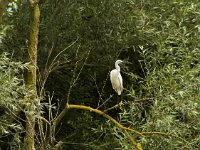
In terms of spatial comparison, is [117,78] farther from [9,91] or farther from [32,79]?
[9,91]

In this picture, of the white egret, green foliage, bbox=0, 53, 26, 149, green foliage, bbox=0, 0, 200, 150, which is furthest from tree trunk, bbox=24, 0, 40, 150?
the white egret

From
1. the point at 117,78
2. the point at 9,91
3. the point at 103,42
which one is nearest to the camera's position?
the point at 9,91

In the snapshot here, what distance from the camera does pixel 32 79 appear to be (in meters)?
5.65

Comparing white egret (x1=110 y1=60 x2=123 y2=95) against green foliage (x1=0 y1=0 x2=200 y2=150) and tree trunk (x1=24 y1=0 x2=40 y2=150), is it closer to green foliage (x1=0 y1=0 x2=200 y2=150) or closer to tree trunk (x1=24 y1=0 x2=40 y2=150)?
green foliage (x1=0 y1=0 x2=200 y2=150)

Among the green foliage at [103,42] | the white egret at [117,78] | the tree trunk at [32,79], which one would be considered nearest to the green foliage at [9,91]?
the tree trunk at [32,79]

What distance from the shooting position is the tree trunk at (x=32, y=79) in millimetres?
4852

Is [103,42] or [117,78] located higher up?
[103,42]

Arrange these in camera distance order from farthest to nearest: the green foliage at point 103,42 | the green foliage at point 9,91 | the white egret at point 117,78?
the green foliage at point 103,42 < the white egret at point 117,78 < the green foliage at point 9,91

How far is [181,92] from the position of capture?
515cm

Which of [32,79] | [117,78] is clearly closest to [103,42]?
[117,78]

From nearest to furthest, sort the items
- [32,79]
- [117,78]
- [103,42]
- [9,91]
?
1. [9,91]
2. [32,79]
3. [117,78]
4. [103,42]

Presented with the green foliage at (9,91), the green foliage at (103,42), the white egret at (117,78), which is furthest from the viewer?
the green foliage at (103,42)

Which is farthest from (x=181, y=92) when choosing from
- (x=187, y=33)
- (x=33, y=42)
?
(x=33, y=42)

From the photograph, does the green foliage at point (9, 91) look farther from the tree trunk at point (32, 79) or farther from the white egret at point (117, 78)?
the white egret at point (117, 78)
